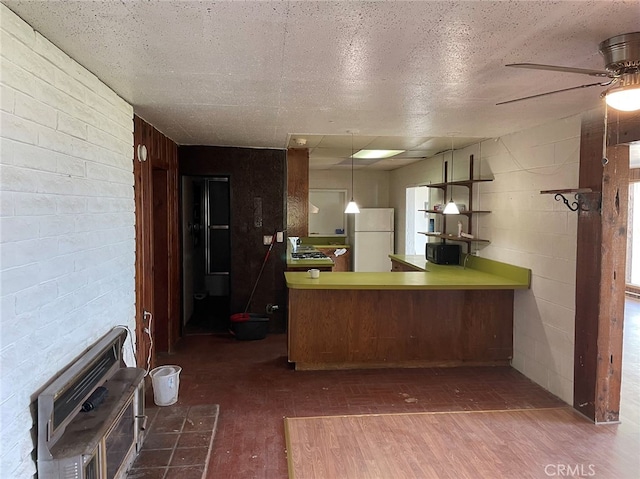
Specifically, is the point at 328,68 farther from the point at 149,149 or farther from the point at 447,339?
the point at 447,339

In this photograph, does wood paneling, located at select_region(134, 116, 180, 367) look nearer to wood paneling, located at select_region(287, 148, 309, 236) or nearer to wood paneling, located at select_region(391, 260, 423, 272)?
wood paneling, located at select_region(287, 148, 309, 236)

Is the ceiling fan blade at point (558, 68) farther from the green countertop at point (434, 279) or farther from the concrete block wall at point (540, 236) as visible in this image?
the green countertop at point (434, 279)

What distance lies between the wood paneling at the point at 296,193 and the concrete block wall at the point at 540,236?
2.06 meters

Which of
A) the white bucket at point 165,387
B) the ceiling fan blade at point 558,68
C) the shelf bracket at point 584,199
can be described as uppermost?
the ceiling fan blade at point 558,68

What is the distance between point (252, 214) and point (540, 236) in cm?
308

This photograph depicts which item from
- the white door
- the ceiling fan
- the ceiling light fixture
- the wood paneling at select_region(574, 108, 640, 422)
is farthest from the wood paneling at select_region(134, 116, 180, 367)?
the white door

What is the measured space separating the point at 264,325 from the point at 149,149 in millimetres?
A: 2337

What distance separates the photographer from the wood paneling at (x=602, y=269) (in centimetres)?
299

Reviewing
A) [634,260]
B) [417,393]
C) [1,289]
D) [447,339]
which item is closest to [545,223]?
[447,339]

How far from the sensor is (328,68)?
2.22 meters

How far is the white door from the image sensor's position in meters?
7.92

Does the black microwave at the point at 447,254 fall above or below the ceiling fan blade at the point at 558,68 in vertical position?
below

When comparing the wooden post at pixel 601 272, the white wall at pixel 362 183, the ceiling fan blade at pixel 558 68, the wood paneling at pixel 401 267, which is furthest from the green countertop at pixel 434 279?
the white wall at pixel 362 183

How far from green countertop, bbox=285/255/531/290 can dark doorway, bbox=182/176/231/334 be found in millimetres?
2035
